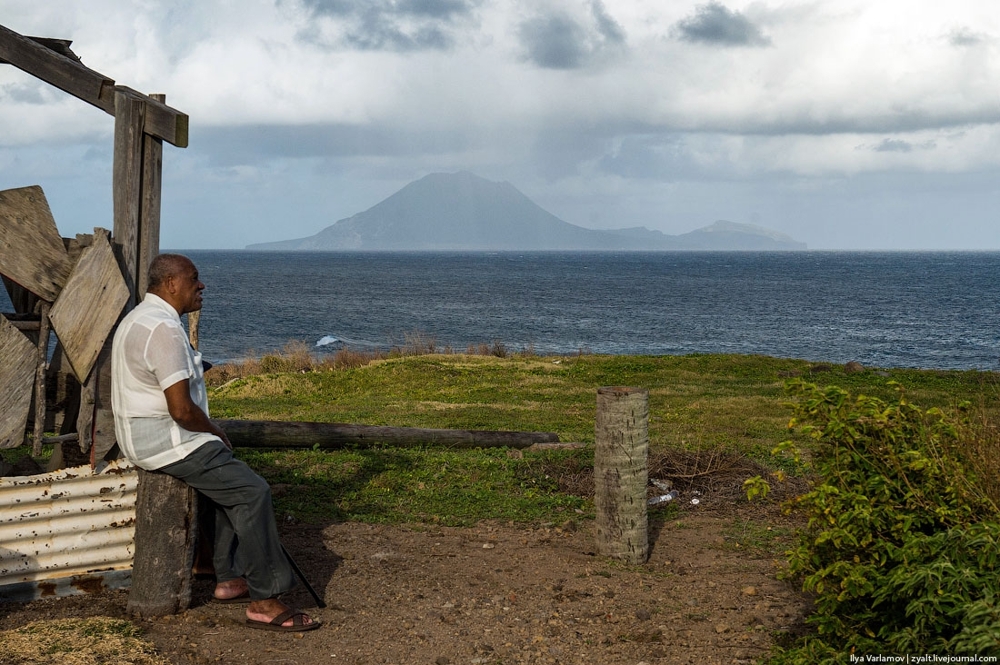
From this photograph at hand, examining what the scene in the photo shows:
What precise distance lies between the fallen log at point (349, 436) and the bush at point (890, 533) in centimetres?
653

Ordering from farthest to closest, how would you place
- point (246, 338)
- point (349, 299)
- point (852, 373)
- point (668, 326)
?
point (349, 299)
point (668, 326)
point (246, 338)
point (852, 373)

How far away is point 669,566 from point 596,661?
79.2 inches

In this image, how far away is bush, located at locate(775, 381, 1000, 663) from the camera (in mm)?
4090

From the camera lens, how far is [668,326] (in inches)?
2516

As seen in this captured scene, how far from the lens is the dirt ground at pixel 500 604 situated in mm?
5379

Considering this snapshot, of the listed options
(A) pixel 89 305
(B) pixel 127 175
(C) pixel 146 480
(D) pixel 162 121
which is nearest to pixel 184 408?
(C) pixel 146 480

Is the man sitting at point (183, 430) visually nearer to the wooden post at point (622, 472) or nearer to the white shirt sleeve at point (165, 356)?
the white shirt sleeve at point (165, 356)

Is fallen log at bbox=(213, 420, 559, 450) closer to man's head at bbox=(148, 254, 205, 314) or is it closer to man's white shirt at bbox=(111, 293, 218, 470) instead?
man's white shirt at bbox=(111, 293, 218, 470)

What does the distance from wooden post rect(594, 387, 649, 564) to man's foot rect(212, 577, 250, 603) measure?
2734 mm

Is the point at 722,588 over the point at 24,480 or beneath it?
beneath

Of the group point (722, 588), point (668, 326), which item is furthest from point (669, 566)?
point (668, 326)

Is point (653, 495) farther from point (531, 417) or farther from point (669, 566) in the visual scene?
point (531, 417)

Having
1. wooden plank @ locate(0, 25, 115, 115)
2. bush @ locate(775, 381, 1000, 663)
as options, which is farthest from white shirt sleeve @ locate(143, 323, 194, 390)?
bush @ locate(775, 381, 1000, 663)

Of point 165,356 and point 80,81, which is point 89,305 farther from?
point 80,81
